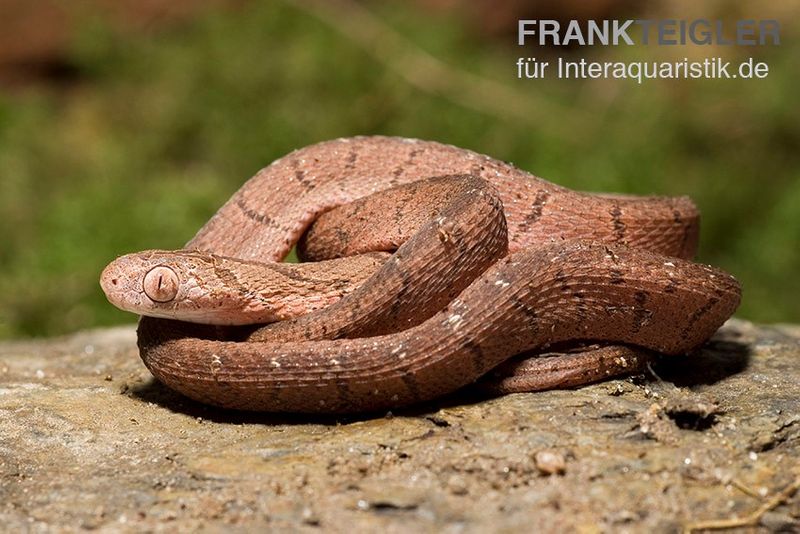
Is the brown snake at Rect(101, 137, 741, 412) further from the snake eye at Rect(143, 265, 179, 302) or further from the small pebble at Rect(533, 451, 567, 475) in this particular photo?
the small pebble at Rect(533, 451, 567, 475)

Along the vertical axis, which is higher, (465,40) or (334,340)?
(465,40)

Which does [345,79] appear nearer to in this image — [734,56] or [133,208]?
[133,208]

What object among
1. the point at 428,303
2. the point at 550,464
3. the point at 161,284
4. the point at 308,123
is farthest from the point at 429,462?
the point at 308,123

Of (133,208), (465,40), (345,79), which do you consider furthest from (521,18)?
(133,208)

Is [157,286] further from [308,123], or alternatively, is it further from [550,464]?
[308,123]

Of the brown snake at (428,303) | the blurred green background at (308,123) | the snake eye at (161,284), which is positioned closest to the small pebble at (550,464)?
the brown snake at (428,303)

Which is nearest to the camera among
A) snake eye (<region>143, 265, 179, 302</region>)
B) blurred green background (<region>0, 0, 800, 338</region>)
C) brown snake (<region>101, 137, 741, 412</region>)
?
brown snake (<region>101, 137, 741, 412</region>)


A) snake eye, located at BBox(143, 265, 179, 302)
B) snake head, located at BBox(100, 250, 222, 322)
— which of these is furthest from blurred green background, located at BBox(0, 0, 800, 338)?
snake eye, located at BBox(143, 265, 179, 302)
